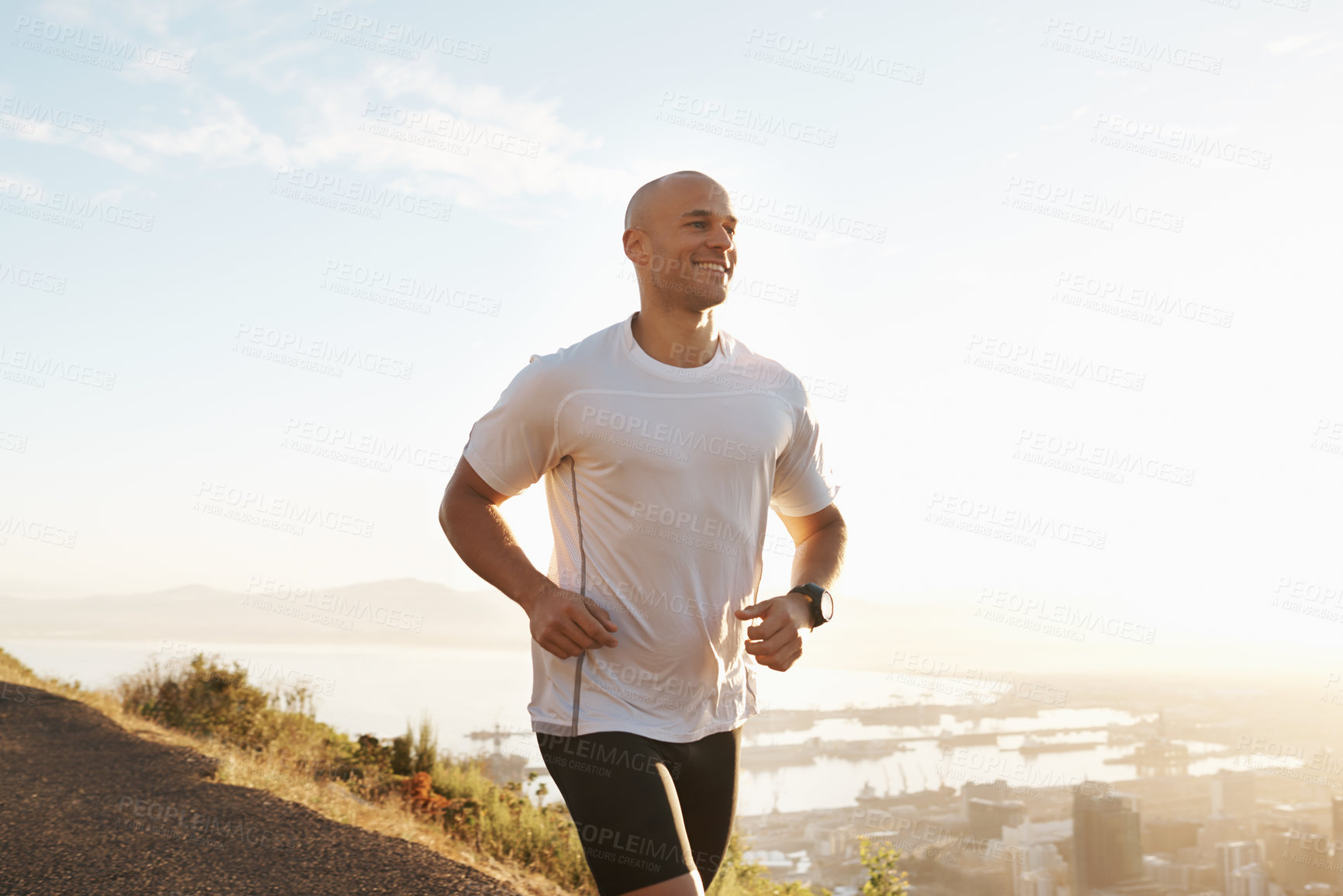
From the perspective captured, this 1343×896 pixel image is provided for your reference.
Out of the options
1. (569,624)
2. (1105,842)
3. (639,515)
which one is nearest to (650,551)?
(639,515)

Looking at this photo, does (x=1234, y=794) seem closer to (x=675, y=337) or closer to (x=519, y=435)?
(x=675, y=337)

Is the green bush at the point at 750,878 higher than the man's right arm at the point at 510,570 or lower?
lower

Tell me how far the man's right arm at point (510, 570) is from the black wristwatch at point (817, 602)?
1.72ft

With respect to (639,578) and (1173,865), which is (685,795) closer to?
(639,578)

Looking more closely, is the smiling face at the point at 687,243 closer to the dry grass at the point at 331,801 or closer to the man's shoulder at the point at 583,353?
the man's shoulder at the point at 583,353

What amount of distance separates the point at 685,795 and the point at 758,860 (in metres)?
4.89

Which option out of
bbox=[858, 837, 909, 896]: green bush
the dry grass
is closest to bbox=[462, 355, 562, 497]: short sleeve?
the dry grass

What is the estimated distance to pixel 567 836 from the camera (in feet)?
Answer: 22.8

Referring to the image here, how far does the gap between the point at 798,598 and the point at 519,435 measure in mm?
777

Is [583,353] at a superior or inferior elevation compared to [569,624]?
superior

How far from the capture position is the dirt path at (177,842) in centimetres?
552

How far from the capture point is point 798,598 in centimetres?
224

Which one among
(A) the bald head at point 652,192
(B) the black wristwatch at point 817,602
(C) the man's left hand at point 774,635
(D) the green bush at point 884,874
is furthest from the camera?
(D) the green bush at point 884,874

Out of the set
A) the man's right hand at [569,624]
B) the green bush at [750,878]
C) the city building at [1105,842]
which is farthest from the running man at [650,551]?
the city building at [1105,842]
